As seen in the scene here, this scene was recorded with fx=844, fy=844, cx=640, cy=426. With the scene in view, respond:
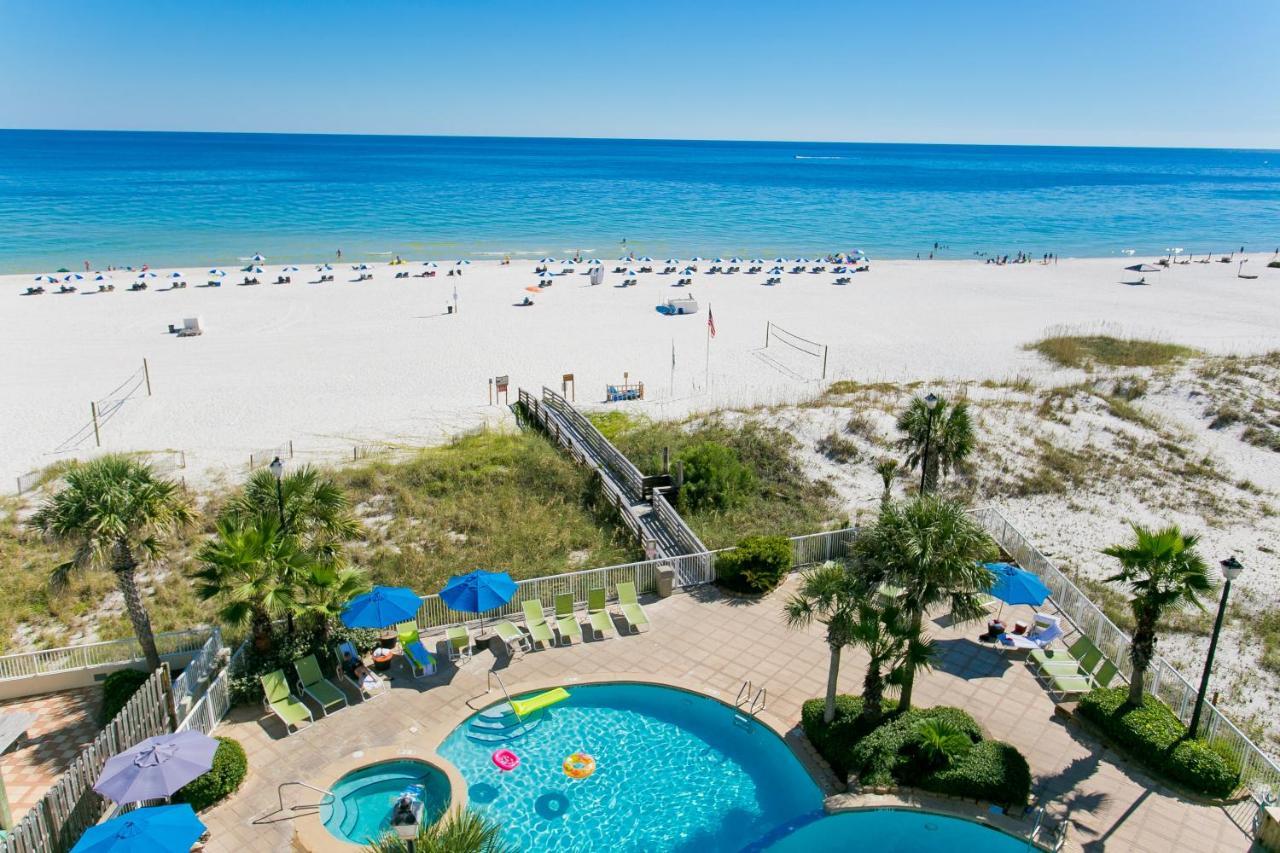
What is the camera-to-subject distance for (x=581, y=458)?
2356cm

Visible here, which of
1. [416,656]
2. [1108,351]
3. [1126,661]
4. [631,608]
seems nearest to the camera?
[416,656]

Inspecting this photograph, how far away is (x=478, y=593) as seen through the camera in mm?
14492

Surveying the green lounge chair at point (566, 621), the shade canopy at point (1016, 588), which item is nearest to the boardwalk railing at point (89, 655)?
the green lounge chair at point (566, 621)

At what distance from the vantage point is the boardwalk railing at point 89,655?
43.9 feet

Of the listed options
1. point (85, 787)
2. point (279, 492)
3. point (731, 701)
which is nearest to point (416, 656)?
point (279, 492)

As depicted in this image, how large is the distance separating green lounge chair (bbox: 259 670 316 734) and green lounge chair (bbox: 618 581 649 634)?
551 cm

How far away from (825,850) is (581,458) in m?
14.2

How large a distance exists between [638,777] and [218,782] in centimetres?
555

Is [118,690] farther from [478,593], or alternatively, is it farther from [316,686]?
[478,593]

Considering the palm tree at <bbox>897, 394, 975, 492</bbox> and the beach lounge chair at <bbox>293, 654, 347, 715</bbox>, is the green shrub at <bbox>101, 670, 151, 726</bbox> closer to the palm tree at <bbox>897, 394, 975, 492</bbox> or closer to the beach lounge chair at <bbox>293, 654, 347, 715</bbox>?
the beach lounge chair at <bbox>293, 654, 347, 715</bbox>

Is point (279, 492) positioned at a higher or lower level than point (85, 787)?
higher

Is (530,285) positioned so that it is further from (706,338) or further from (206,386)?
(206,386)

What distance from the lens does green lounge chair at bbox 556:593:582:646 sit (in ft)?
49.2

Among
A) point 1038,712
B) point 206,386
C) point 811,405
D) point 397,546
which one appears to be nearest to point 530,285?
point 206,386
